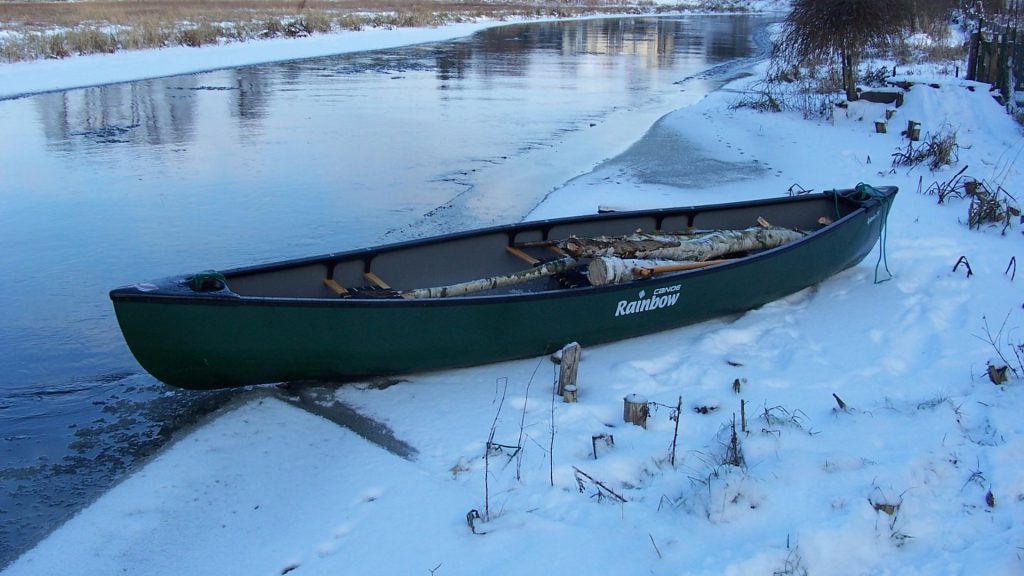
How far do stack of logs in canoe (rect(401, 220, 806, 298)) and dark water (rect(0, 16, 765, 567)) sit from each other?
1.88 meters

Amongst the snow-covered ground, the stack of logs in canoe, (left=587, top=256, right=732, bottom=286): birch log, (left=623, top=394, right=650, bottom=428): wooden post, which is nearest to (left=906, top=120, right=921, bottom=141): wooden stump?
the stack of logs in canoe

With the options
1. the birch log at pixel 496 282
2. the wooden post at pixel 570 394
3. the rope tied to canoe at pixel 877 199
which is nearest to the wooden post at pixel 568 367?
the wooden post at pixel 570 394

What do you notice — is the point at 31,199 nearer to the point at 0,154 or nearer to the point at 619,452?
the point at 0,154

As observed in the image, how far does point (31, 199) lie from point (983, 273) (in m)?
8.98

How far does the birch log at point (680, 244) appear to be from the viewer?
600 centimetres

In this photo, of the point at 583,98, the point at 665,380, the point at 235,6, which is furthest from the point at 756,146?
the point at 235,6

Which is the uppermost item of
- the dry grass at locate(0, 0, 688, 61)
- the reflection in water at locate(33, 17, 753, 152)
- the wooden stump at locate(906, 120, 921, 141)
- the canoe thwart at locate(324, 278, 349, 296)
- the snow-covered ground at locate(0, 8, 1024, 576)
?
the dry grass at locate(0, 0, 688, 61)

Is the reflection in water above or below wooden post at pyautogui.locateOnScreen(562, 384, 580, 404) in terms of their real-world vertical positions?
above

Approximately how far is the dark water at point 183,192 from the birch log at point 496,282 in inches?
53.0

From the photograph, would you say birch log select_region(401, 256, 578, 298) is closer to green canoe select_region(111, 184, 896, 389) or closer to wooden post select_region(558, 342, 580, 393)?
green canoe select_region(111, 184, 896, 389)

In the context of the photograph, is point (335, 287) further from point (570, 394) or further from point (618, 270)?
point (618, 270)

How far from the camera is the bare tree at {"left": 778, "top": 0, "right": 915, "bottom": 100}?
14133mm

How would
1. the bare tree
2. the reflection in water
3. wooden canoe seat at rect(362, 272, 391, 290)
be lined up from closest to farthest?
wooden canoe seat at rect(362, 272, 391, 290), the reflection in water, the bare tree

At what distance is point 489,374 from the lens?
5.21 m
